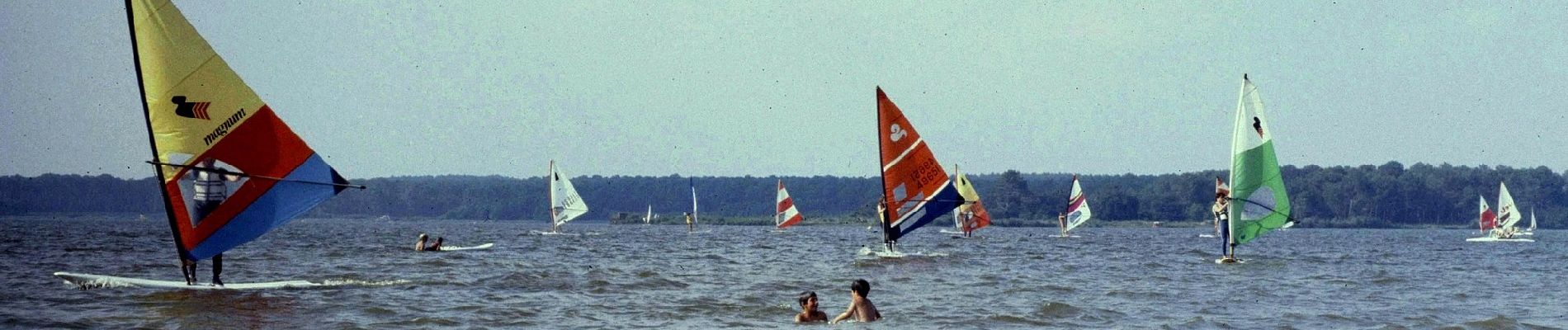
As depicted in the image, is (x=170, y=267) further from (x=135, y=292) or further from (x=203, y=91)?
(x=203, y=91)

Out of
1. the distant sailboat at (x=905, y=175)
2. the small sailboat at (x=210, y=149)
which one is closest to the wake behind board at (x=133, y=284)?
the small sailboat at (x=210, y=149)

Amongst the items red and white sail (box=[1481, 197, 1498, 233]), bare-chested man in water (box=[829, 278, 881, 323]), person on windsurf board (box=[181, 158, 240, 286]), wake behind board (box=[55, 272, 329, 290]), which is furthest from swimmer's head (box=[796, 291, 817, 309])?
red and white sail (box=[1481, 197, 1498, 233])

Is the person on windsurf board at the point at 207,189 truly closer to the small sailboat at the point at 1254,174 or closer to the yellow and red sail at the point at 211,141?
the yellow and red sail at the point at 211,141

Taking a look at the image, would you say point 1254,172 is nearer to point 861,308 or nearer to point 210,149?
point 861,308

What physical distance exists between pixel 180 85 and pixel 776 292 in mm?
9803

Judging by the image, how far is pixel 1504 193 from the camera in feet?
233

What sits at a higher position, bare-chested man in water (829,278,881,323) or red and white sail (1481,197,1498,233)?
red and white sail (1481,197,1498,233)

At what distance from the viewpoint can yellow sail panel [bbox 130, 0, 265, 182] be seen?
1864 cm

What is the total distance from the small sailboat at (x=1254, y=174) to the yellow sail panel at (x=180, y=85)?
65.1ft

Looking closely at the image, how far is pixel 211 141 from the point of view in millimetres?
19391

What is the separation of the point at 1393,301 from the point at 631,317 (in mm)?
11922

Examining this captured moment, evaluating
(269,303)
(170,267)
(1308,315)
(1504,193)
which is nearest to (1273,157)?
(1308,315)

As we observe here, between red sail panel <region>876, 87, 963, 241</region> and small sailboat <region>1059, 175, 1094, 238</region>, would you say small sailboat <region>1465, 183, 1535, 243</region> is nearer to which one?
small sailboat <region>1059, 175, 1094, 238</region>

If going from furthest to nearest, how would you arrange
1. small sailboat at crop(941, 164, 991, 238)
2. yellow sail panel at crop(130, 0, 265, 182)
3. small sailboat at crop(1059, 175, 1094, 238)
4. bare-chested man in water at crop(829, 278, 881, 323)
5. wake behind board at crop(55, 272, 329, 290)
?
small sailboat at crop(1059, 175, 1094, 238) → small sailboat at crop(941, 164, 991, 238) → wake behind board at crop(55, 272, 329, 290) → yellow sail panel at crop(130, 0, 265, 182) → bare-chested man in water at crop(829, 278, 881, 323)
